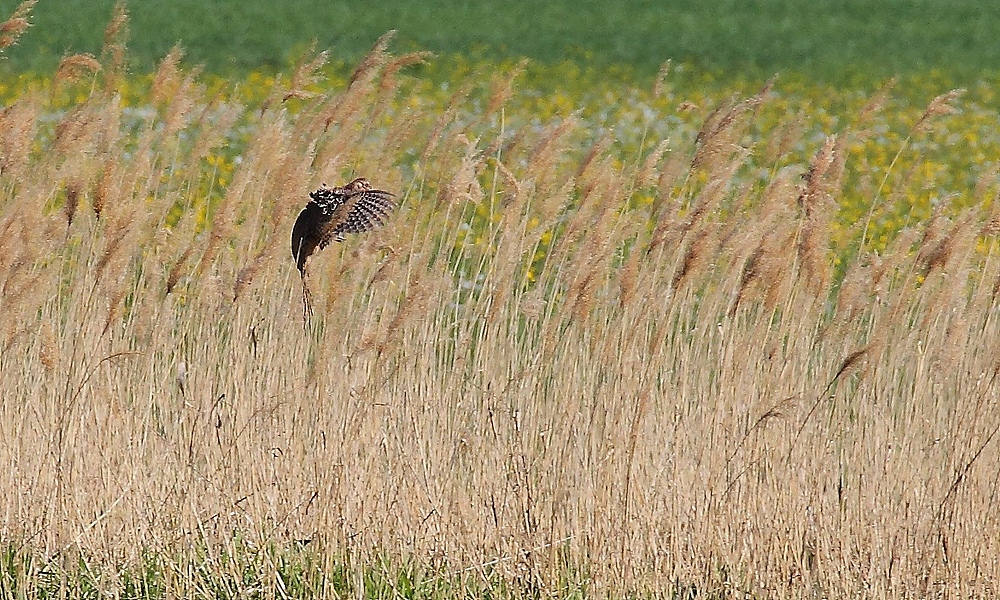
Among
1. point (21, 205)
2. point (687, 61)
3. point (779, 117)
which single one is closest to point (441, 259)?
point (21, 205)

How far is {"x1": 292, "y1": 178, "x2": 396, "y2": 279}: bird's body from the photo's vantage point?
314cm

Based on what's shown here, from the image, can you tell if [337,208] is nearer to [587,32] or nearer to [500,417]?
[500,417]

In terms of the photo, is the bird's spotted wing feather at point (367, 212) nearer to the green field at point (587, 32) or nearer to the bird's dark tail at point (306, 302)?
the bird's dark tail at point (306, 302)

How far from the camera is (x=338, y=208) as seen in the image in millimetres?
3088

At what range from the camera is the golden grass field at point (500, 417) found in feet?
10.5

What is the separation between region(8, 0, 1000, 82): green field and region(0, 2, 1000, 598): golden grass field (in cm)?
945

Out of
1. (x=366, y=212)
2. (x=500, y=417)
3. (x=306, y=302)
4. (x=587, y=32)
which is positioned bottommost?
(x=500, y=417)

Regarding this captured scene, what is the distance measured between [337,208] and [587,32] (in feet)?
41.5

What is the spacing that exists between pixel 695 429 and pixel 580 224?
552mm

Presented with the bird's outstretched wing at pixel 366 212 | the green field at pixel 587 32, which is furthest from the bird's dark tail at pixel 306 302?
the green field at pixel 587 32

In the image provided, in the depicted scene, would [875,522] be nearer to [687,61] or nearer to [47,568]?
[47,568]

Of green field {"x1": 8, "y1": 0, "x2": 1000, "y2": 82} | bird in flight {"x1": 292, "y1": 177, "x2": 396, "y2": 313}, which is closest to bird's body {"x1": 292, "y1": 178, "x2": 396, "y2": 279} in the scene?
bird in flight {"x1": 292, "y1": 177, "x2": 396, "y2": 313}

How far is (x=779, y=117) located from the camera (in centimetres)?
1023

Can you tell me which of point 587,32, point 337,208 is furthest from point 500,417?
point 587,32
